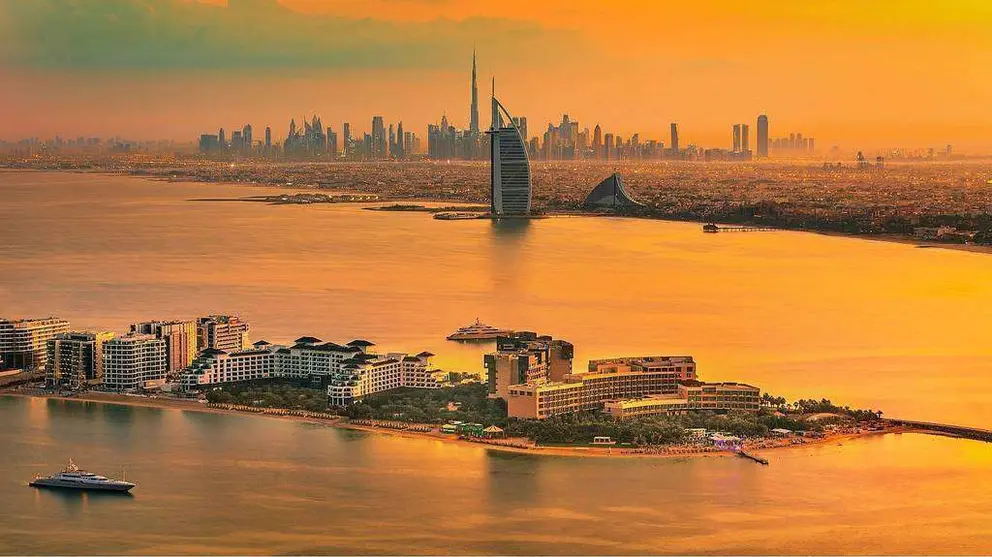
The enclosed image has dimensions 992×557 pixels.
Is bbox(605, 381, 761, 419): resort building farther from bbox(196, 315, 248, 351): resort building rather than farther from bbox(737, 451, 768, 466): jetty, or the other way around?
bbox(196, 315, 248, 351): resort building

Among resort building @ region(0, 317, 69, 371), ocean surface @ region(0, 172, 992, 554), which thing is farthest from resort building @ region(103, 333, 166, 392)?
resort building @ region(0, 317, 69, 371)

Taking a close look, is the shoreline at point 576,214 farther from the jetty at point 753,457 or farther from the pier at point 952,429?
the jetty at point 753,457

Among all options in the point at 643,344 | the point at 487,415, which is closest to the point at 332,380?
the point at 487,415

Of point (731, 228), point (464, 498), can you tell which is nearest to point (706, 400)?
point (464, 498)

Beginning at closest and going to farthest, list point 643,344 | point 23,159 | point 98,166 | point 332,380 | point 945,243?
point 332,380
point 643,344
point 945,243
point 98,166
point 23,159

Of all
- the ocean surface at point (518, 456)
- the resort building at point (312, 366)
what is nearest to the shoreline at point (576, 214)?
the ocean surface at point (518, 456)

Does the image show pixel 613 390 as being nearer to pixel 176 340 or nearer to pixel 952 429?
pixel 952 429

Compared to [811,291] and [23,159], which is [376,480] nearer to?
[811,291]
